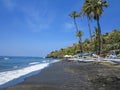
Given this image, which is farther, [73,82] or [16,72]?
[16,72]

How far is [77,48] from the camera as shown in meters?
110

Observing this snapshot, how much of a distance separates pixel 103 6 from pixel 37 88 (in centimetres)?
3625

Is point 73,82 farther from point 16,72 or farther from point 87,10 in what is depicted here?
Result: point 87,10

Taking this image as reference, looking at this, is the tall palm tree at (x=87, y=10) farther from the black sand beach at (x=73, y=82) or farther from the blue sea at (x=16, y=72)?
the black sand beach at (x=73, y=82)

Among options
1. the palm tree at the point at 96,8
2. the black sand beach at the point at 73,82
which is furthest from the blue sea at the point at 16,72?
the palm tree at the point at 96,8

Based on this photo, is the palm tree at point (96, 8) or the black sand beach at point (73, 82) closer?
the black sand beach at point (73, 82)

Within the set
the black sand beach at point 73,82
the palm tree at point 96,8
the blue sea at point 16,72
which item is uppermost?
the palm tree at point 96,8

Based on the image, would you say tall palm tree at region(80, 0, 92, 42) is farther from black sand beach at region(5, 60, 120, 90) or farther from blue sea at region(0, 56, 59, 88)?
black sand beach at region(5, 60, 120, 90)

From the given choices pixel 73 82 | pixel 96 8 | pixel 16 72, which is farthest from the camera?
pixel 96 8

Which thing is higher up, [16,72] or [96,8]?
[96,8]

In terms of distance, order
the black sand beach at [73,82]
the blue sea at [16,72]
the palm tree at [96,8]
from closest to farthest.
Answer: the black sand beach at [73,82] < the blue sea at [16,72] < the palm tree at [96,8]

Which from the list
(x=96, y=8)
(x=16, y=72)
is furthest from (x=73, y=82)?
(x=96, y=8)

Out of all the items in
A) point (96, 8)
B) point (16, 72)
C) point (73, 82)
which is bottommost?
point (73, 82)

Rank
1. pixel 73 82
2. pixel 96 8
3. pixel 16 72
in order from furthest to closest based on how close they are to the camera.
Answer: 1. pixel 96 8
2. pixel 16 72
3. pixel 73 82
